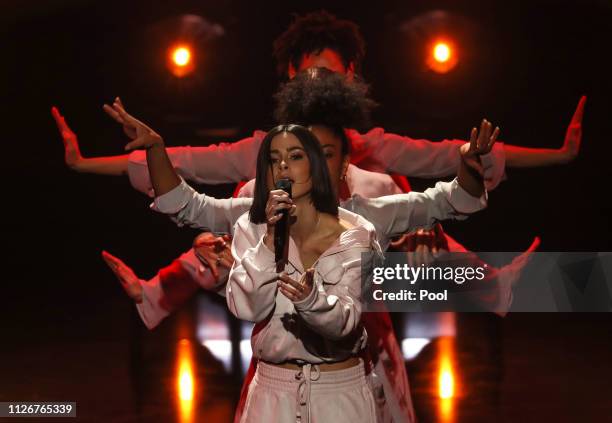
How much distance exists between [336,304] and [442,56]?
2.77 metres

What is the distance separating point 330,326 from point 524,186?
143 inches

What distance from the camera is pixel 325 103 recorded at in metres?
2.35

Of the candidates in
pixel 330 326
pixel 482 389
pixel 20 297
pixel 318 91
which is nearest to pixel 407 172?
pixel 318 91

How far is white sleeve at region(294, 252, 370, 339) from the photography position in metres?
1.65

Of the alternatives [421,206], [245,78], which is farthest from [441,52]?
[421,206]

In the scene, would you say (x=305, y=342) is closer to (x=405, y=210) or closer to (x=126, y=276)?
(x=405, y=210)

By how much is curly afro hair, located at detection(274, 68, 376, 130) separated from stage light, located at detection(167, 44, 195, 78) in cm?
192

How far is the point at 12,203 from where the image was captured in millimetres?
5410

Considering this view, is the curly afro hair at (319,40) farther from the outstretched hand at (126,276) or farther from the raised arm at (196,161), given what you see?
the outstretched hand at (126,276)

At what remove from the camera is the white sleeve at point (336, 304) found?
1651 mm

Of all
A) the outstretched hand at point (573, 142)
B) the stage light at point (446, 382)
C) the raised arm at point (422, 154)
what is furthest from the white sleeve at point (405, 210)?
the stage light at point (446, 382)

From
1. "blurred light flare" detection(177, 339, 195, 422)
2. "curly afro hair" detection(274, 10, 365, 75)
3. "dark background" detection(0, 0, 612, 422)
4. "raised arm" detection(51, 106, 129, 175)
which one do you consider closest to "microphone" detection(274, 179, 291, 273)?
"raised arm" detection(51, 106, 129, 175)

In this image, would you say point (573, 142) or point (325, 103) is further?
point (573, 142)

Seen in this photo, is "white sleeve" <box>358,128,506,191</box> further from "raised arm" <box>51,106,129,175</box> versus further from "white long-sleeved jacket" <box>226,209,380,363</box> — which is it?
"white long-sleeved jacket" <box>226,209,380,363</box>
